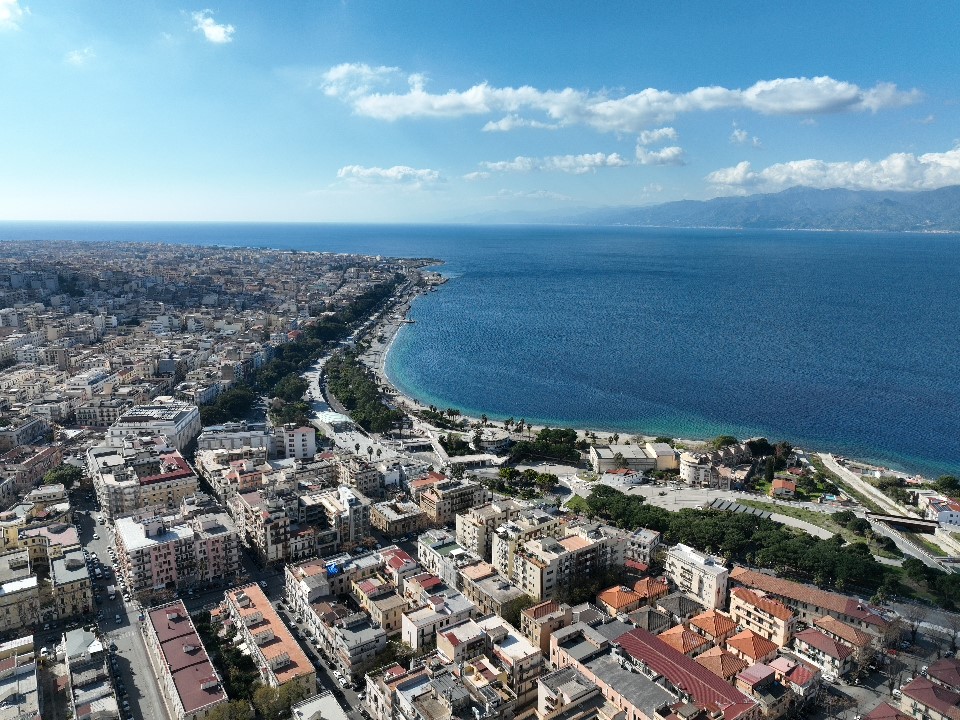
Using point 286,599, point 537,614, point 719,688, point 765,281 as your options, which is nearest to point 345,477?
point 286,599

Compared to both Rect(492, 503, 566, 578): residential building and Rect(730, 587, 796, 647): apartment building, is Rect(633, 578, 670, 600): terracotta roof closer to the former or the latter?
Rect(730, 587, 796, 647): apartment building

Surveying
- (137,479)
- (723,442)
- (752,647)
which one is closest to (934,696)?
(752,647)

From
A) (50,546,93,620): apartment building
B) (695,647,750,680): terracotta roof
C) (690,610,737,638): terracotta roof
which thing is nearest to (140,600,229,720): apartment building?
(50,546,93,620): apartment building

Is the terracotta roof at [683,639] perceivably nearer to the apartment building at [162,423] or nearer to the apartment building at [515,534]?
the apartment building at [515,534]

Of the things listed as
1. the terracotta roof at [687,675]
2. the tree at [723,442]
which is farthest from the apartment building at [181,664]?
the tree at [723,442]

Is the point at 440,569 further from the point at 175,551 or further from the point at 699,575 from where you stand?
the point at 175,551
